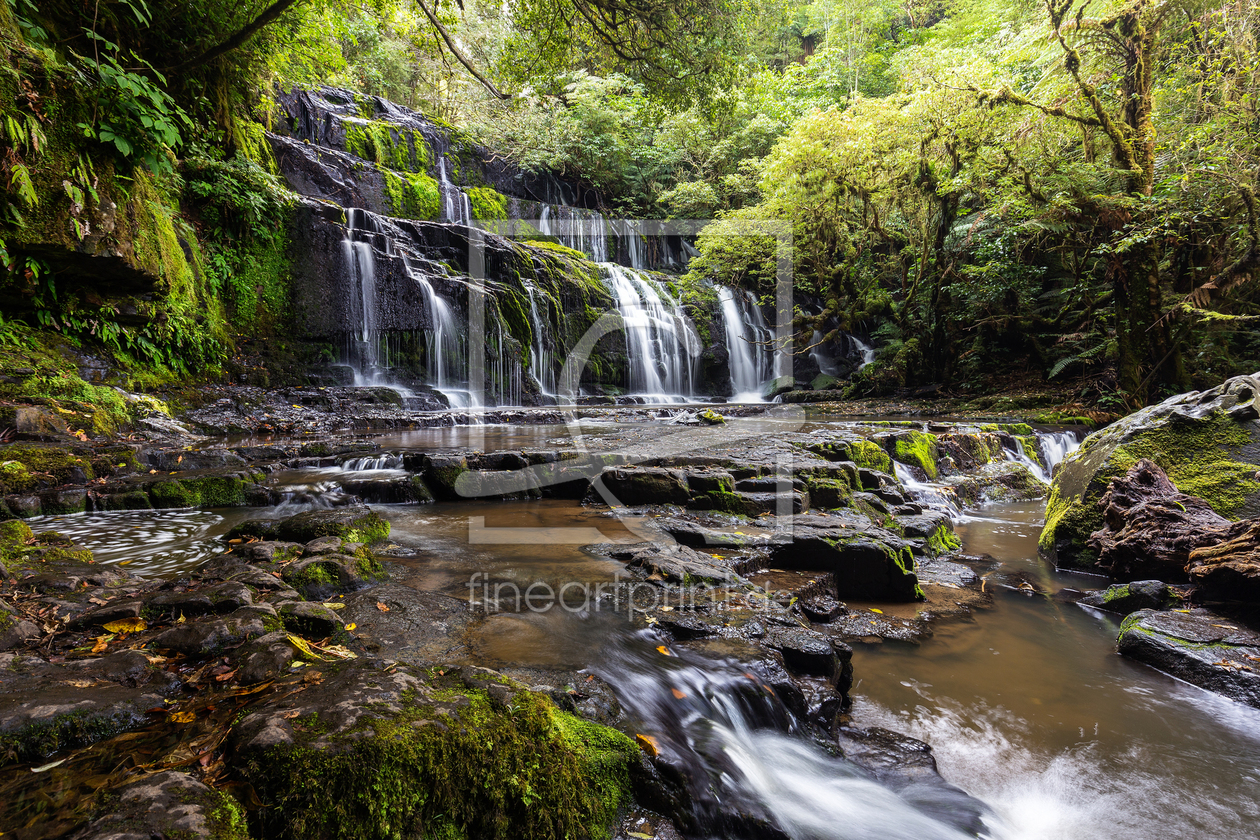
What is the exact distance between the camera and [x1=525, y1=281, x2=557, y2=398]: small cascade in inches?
554

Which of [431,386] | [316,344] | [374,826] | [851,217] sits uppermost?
[851,217]

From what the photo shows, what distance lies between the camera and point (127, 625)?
2273 mm

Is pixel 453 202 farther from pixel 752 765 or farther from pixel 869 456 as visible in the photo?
pixel 752 765

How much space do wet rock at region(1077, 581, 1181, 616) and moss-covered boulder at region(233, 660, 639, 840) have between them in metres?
4.04

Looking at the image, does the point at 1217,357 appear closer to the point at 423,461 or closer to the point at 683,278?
the point at 683,278

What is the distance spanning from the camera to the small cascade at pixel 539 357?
554 inches

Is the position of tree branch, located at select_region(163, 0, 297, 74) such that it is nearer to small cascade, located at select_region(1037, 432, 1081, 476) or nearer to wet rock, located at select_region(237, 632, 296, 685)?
wet rock, located at select_region(237, 632, 296, 685)

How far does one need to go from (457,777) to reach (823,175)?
51.1 ft

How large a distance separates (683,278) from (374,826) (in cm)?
1840

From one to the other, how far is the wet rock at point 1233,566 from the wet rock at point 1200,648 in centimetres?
20

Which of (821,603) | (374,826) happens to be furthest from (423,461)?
(374,826)

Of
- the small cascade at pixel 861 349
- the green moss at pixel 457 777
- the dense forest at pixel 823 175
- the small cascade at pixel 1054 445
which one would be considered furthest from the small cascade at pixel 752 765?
the small cascade at pixel 861 349

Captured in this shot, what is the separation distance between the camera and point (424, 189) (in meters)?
17.1

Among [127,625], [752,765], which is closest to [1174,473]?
[752,765]
